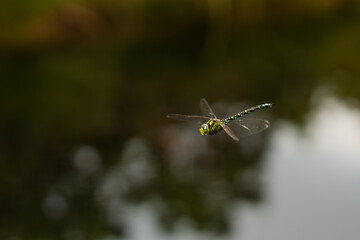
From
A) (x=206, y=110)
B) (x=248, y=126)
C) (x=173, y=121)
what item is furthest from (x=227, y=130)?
(x=173, y=121)

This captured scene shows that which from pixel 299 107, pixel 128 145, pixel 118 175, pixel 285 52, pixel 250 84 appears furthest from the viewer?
pixel 285 52

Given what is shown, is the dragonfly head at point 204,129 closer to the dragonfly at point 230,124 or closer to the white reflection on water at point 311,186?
the dragonfly at point 230,124

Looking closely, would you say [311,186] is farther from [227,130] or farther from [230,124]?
[227,130]

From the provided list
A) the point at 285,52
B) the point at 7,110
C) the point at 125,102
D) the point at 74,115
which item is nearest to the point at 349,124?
the point at 285,52

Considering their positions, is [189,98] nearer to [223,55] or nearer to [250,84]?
[250,84]

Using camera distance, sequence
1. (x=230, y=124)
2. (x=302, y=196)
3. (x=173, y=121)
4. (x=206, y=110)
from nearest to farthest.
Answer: (x=230, y=124) → (x=206, y=110) → (x=302, y=196) → (x=173, y=121)

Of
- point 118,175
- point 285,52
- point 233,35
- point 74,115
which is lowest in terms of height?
point 118,175
